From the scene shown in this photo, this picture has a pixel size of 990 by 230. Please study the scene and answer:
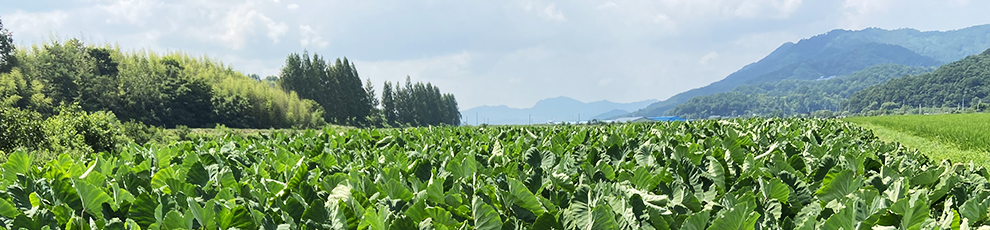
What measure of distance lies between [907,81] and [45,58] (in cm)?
16567

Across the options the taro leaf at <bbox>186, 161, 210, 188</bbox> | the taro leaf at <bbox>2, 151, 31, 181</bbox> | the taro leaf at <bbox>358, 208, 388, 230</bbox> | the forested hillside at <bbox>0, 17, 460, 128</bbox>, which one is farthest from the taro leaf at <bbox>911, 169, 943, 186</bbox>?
the forested hillside at <bbox>0, 17, 460, 128</bbox>

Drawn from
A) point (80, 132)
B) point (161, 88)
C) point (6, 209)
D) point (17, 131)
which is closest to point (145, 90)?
point (161, 88)

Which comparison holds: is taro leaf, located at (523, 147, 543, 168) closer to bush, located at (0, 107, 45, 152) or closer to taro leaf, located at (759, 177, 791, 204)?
taro leaf, located at (759, 177, 791, 204)

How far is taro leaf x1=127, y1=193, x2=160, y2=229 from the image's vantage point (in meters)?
1.35

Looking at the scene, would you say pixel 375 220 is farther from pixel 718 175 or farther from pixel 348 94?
pixel 348 94

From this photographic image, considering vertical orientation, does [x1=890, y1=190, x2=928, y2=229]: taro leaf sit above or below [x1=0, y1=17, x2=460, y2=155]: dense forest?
below

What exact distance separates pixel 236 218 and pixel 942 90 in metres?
159

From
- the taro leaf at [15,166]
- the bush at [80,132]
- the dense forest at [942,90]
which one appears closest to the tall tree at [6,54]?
the bush at [80,132]

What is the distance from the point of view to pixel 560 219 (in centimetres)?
119

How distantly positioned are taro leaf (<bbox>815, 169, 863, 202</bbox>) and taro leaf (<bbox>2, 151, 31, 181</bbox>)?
3.14 metres

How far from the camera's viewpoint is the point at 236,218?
120 centimetres

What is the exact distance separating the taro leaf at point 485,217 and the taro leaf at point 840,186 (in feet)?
3.46

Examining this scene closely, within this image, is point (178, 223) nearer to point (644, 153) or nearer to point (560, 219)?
point (560, 219)

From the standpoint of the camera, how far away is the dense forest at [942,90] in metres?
118
